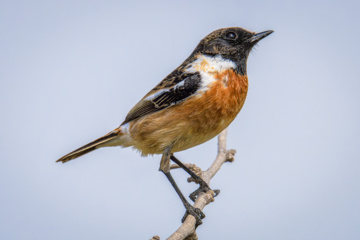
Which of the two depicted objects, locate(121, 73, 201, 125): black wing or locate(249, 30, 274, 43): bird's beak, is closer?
locate(121, 73, 201, 125): black wing

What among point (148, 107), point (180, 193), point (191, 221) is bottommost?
point (191, 221)

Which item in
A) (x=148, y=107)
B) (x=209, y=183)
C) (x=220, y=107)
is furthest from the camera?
(x=209, y=183)

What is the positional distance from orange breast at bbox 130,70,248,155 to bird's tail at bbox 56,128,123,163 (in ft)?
1.22

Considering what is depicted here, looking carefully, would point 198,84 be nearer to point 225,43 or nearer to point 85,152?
point 225,43

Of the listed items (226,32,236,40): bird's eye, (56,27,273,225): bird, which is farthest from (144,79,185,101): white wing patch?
(226,32,236,40): bird's eye

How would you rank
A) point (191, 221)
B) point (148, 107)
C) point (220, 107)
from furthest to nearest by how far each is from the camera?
point (148, 107) < point (220, 107) < point (191, 221)

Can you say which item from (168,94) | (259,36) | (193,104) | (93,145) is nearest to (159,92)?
(168,94)

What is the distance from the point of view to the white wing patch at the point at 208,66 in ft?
21.4

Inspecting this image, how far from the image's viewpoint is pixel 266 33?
6941mm

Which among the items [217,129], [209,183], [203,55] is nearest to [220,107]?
[217,129]

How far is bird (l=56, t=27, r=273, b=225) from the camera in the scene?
253 inches

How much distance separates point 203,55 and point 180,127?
112 centimetres

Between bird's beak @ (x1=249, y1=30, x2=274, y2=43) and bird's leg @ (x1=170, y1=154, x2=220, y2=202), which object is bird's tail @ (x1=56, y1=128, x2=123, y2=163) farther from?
bird's beak @ (x1=249, y1=30, x2=274, y2=43)

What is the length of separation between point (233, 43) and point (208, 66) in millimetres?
535
